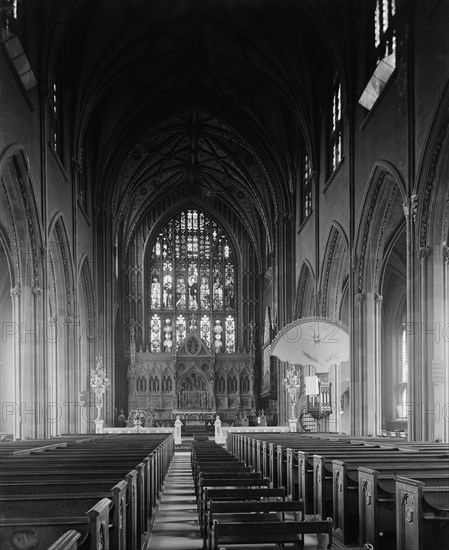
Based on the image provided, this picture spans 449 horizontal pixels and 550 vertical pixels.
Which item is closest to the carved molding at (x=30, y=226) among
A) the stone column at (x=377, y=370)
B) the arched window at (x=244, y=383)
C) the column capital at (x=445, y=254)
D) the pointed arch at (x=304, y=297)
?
the stone column at (x=377, y=370)

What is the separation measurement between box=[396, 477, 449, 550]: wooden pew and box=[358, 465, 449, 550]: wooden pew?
537mm

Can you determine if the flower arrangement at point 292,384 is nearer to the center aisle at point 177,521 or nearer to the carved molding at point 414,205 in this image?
the carved molding at point 414,205

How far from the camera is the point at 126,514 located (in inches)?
267

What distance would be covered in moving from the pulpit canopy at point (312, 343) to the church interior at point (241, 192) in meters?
0.09

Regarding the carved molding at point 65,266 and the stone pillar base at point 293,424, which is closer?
the carved molding at point 65,266

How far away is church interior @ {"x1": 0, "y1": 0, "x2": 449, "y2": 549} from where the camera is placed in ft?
65.3

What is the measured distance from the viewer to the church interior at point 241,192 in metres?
19.9

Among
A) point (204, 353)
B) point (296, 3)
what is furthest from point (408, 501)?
point (204, 353)

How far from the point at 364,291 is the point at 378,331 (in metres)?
1.49

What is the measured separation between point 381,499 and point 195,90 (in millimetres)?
31956

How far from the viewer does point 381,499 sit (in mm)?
7215

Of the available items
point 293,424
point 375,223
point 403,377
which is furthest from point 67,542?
point 403,377

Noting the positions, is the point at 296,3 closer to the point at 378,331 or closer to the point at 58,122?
the point at 58,122

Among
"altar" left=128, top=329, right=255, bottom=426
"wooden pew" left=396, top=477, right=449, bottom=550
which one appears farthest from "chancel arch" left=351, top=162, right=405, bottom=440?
"altar" left=128, top=329, right=255, bottom=426
